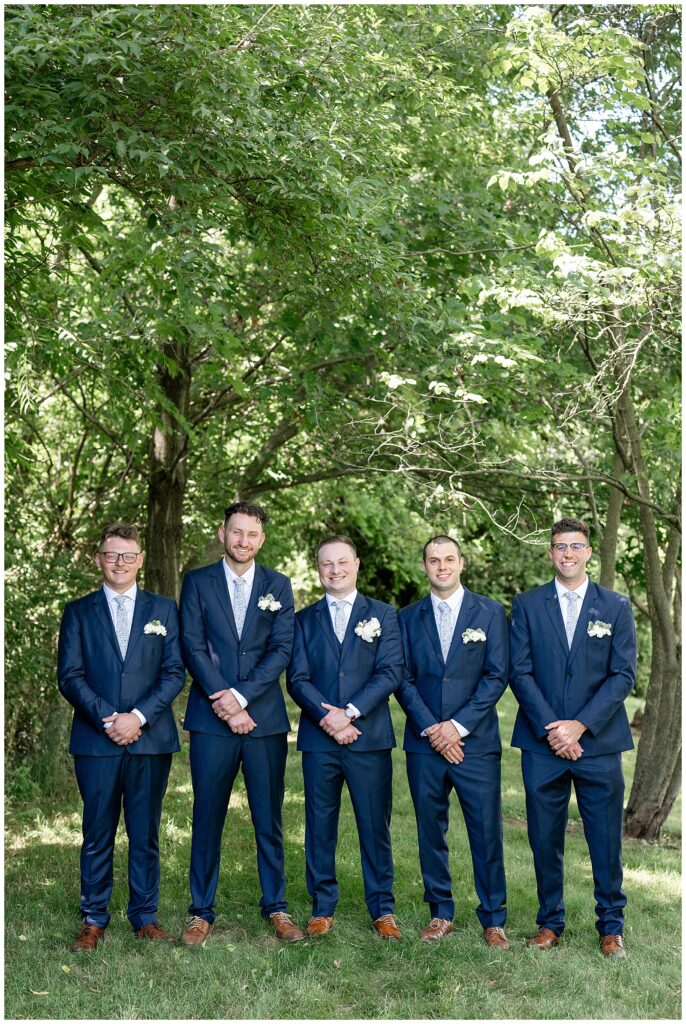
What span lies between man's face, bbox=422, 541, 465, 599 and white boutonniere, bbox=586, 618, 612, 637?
0.71 metres

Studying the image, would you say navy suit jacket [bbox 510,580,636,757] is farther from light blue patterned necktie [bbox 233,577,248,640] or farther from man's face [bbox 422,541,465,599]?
light blue patterned necktie [bbox 233,577,248,640]

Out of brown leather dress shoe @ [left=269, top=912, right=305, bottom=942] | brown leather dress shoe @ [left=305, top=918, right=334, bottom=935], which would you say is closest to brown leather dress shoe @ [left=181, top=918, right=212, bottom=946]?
brown leather dress shoe @ [left=269, top=912, right=305, bottom=942]

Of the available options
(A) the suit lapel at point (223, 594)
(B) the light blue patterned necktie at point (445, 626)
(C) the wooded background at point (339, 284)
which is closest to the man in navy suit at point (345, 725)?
(B) the light blue patterned necktie at point (445, 626)

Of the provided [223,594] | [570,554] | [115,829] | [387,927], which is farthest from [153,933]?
[570,554]

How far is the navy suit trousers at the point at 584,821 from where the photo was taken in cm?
498

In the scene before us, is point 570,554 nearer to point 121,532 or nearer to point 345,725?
point 345,725

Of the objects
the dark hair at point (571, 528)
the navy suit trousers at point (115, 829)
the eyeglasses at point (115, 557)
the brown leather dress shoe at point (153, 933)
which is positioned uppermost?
the dark hair at point (571, 528)

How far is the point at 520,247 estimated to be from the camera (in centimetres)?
761

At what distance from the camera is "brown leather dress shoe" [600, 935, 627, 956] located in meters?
4.89

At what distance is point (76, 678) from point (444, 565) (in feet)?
6.43

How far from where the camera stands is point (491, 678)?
16.9 ft

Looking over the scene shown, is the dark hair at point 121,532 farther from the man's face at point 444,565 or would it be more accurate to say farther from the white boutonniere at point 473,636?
the white boutonniere at point 473,636

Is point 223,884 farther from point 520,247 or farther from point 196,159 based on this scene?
point 520,247

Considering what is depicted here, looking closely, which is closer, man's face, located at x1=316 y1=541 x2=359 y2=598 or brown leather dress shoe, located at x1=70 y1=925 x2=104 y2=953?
brown leather dress shoe, located at x1=70 y1=925 x2=104 y2=953
